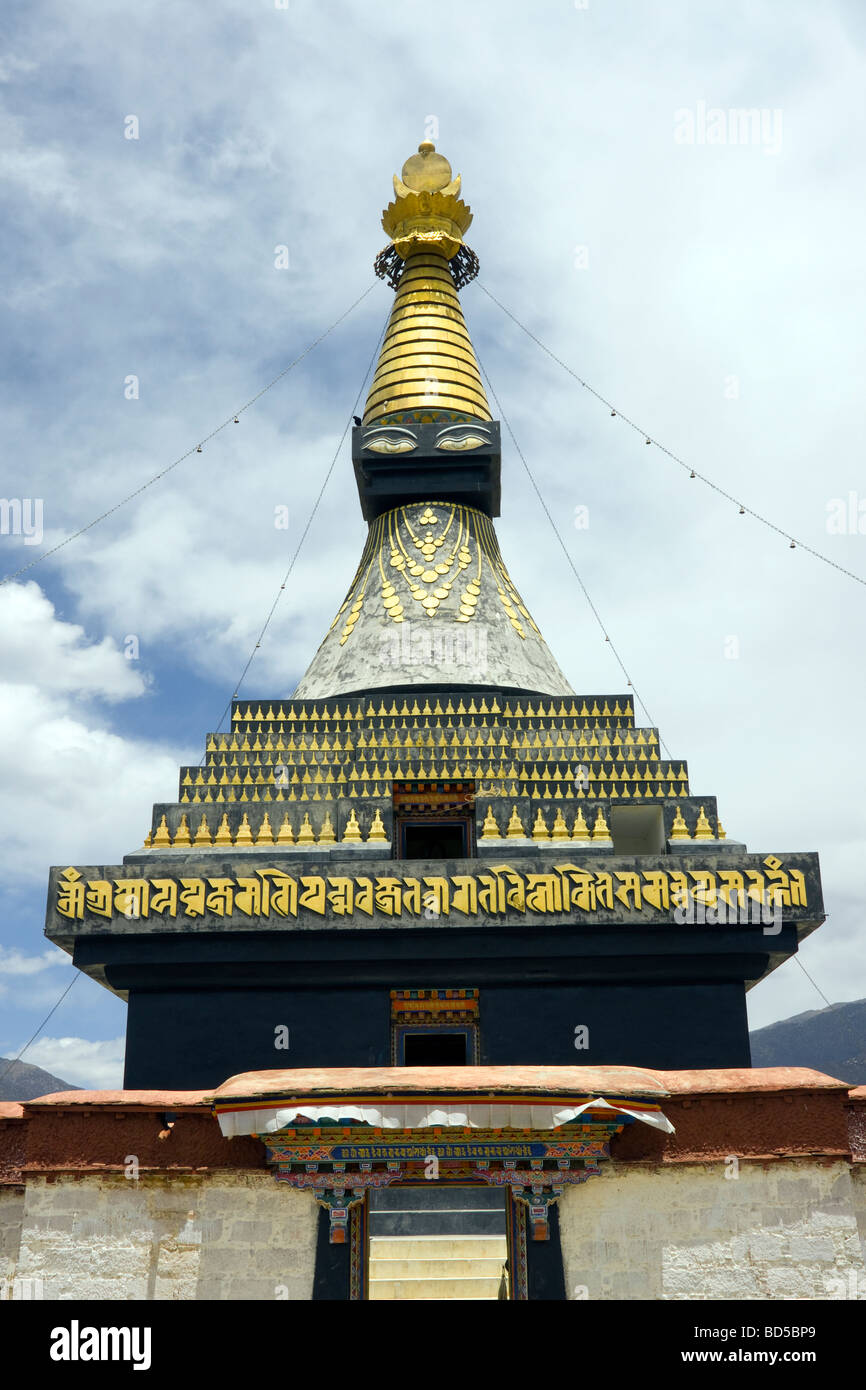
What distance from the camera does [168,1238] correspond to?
10.1m

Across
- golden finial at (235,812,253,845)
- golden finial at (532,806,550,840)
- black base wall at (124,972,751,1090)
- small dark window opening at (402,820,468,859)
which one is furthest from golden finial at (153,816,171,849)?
golden finial at (532,806,550,840)

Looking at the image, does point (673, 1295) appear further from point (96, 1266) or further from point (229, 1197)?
point (96, 1266)

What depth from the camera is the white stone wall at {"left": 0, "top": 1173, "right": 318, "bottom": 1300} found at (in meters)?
9.95

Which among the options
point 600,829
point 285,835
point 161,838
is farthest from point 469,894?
point 161,838

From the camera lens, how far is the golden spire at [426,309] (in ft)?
90.5

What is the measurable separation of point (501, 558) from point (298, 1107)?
1854cm

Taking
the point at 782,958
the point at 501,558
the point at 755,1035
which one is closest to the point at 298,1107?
the point at 782,958

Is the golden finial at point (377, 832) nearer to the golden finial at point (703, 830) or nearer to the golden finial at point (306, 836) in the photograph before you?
the golden finial at point (306, 836)

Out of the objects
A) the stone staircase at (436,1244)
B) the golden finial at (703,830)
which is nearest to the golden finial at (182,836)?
the stone staircase at (436,1244)

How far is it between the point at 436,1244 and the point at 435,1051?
157 inches

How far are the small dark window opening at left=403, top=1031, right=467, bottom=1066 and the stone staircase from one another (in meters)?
2.56

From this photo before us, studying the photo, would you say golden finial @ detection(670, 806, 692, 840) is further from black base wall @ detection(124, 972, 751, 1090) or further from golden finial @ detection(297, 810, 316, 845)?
golden finial @ detection(297, 810, 316, 845)

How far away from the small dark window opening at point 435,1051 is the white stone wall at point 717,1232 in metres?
7.88

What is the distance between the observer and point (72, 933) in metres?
16.9
